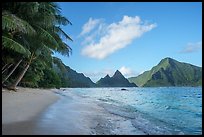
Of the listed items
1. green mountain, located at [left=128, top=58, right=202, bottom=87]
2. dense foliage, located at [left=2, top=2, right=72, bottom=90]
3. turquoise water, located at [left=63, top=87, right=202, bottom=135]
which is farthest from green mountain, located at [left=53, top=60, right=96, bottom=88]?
green mountain, located at [left=128, top=58, right=202, bottom=87]

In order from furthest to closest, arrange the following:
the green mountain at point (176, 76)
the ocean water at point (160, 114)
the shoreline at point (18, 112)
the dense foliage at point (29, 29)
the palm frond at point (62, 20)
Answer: the green mountain at point (176, 76) < the palm frond at point (62, 20) < the dense foliage at point (29, 29) < the ocean water at point (160, 114) < the shoreline at point (18, 112)

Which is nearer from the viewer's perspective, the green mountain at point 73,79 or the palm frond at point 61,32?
the palm frond at point 61,32

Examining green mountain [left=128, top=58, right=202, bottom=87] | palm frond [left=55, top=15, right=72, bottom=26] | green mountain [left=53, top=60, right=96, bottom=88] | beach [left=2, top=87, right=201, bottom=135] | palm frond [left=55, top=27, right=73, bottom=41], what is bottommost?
beach [left=2, top=87, right=201, bottom=135]

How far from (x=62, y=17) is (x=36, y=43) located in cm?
351

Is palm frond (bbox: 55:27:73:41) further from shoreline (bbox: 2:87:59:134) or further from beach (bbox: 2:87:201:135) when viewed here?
beach (bbox: 2:87:201:135)

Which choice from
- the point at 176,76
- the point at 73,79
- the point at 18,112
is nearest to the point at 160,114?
the point at 18,112

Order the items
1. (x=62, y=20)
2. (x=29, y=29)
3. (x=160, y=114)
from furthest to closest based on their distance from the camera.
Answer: (x=62, y=20) → (x=160, y=114) → (x=29, y=29)

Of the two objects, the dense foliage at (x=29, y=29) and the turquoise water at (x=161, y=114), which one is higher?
the dense foliage at (x=29, y=29)

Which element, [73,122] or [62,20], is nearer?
[73,122]

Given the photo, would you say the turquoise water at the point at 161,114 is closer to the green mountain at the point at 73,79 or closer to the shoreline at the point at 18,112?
the shoreline at the point at 18,112

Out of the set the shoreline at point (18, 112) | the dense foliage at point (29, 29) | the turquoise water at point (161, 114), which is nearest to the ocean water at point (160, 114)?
the turquoise water at point (161, 114)

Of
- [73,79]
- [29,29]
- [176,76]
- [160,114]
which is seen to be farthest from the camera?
[176,76]

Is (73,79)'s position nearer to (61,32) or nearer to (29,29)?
(61,32)

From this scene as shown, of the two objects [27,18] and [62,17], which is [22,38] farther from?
[62,17]
